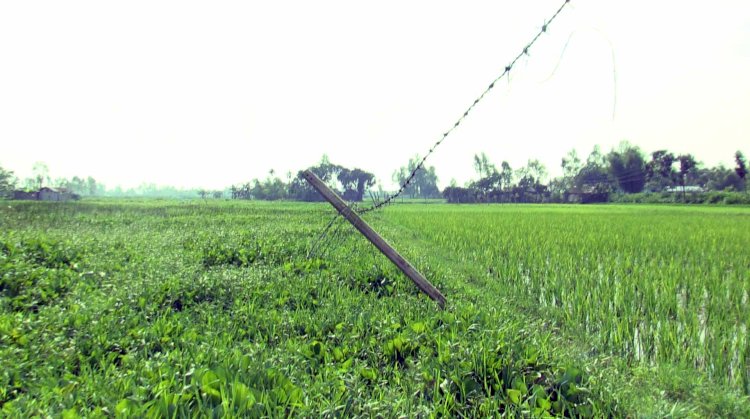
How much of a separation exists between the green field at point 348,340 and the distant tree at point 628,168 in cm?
7814

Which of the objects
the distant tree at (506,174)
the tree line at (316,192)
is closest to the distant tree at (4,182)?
the tree line at (316,192)

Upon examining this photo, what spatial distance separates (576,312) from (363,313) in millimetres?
2864

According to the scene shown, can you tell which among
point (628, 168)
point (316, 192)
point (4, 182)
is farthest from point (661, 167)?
point (4, 182)

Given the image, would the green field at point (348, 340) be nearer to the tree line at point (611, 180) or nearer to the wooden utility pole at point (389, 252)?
the wooden utility pole at point (389, 252)

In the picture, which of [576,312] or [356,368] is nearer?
[356,368]

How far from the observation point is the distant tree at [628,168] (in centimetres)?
6756

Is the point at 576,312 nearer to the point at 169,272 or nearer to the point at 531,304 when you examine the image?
the point at 531,304

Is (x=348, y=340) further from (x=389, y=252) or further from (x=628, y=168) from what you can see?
(x=628, y=168)

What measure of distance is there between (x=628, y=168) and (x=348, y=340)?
84.8m

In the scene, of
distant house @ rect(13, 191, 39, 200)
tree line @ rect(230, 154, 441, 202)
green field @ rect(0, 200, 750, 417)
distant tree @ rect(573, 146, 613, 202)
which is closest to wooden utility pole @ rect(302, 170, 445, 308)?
green field @ rect(0, 200, 750, 417)

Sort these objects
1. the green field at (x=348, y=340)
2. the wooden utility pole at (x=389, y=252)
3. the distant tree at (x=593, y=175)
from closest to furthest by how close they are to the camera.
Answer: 1. the green field at (x=348, y=340)
2. the wooden utility pole at (x=389, y=252)
3. the distant tree at (x=593, y=175)

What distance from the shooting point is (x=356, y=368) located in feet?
7.85

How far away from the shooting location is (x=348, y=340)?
289cm

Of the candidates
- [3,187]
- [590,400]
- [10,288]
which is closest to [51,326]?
[10,288]
